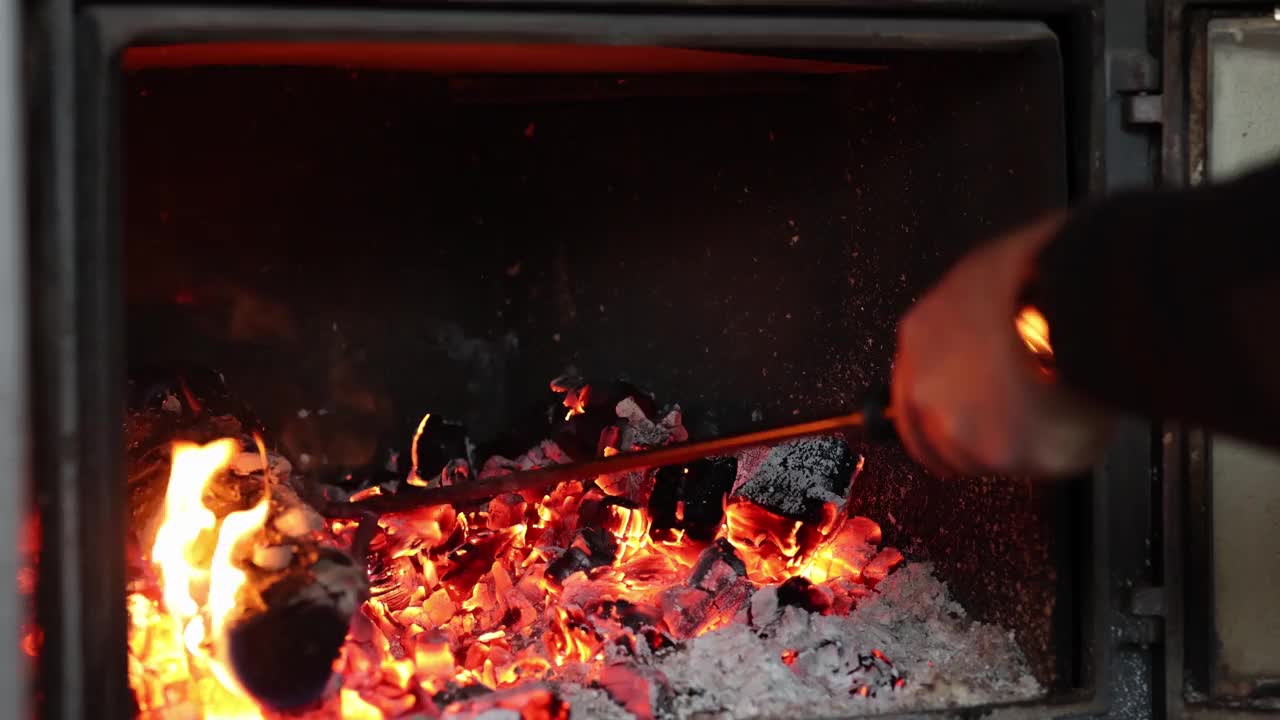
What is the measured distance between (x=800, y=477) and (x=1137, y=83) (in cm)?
63

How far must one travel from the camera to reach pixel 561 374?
163cm

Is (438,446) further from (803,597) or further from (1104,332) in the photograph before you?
(1104,332)

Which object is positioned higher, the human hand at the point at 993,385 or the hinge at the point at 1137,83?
the hinge at the point at 1137,83

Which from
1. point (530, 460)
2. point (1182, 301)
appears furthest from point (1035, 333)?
point (530, 460)

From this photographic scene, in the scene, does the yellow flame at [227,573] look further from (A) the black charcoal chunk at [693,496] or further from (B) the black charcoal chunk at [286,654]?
(A) the black charcoal chunk at [693,496]

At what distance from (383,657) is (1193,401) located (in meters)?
0.77

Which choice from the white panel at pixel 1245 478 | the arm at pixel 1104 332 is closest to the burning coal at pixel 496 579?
the white panel at pixel 1245 478

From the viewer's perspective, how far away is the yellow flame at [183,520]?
1.02 metres

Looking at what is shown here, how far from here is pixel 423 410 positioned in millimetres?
1612

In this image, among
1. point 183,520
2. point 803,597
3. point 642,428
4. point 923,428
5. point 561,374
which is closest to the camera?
point 923,428

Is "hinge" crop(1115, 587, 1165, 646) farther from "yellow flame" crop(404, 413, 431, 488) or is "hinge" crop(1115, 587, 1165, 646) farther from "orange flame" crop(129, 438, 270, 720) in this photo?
"yellow flame" crop(404, 413, 431, 488)

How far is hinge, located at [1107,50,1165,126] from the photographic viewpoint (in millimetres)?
966

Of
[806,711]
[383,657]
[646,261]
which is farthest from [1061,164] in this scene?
[383,657]

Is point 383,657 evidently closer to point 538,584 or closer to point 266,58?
point 538,584
